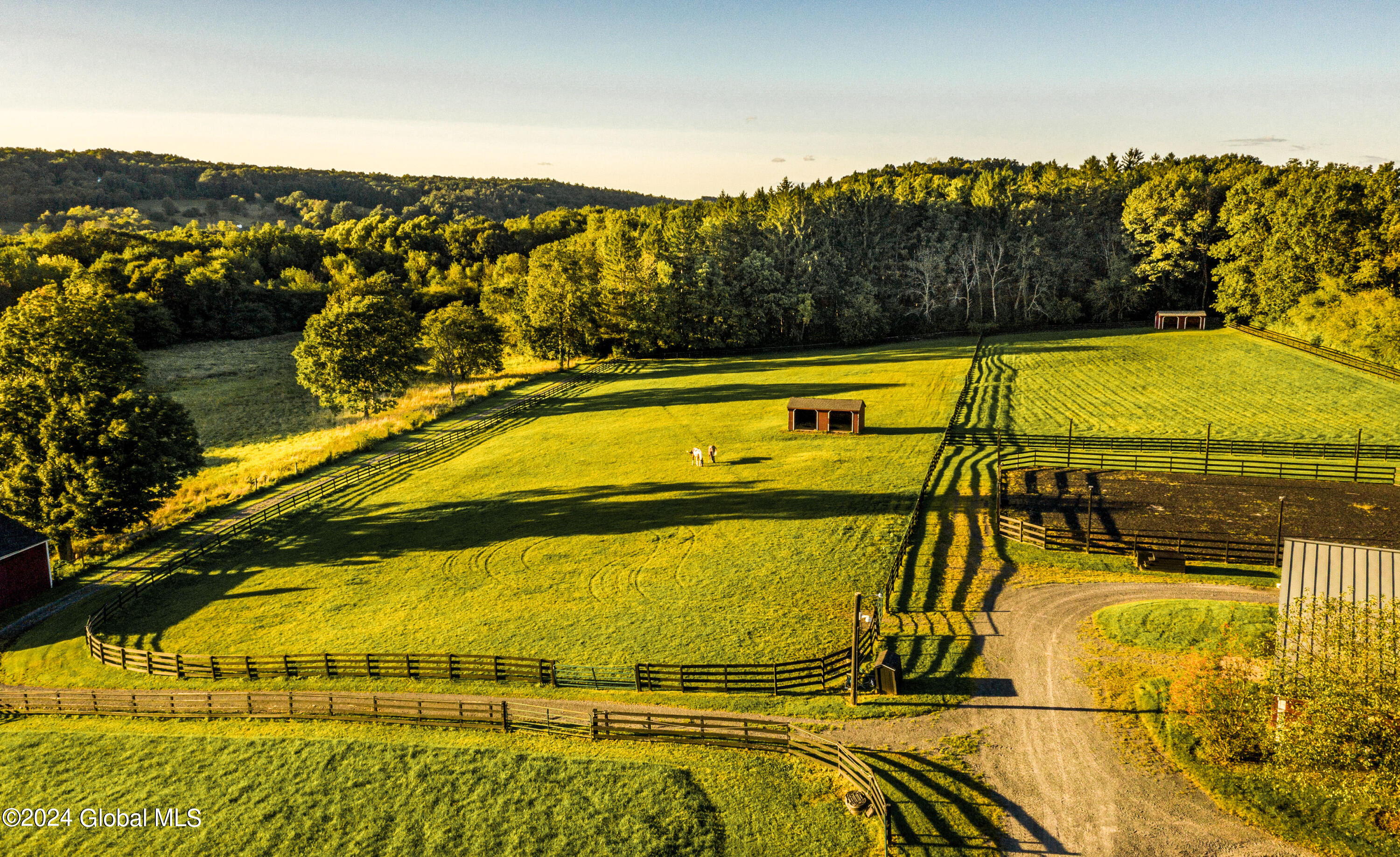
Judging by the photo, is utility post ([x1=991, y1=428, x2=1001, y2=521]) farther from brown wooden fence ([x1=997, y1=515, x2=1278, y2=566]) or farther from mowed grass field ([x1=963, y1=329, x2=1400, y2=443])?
mowed grass field ([x1=963, y1=329, x2=1400, y2=443])

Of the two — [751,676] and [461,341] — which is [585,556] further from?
[461,341]

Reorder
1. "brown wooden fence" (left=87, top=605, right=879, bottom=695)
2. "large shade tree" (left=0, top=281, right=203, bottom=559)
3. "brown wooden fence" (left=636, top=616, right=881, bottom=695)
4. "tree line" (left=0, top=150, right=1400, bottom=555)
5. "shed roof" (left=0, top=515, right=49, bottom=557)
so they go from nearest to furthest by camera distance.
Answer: "brown wooden fence" (left=636, top=616, right=881, bottom=695), "brown wooden fence" (left=87, top=605, right=879, bottom=695), "shed roof" (left=0, top=515, right=49, bottom=557), "large shade tree" (left=0, top=281, right=203, bottom=559), "tree line" (left=0, top=150, right=1400, bottom=555)

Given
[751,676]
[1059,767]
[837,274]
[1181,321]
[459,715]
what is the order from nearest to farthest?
[1059,767] → [459,715] → [751,676] → [1181,321] → [837,274]

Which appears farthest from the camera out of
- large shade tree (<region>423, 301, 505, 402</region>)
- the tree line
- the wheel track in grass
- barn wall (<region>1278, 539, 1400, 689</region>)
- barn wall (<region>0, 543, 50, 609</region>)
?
large shade tree (<region>423, 301, 505, 402</region>)

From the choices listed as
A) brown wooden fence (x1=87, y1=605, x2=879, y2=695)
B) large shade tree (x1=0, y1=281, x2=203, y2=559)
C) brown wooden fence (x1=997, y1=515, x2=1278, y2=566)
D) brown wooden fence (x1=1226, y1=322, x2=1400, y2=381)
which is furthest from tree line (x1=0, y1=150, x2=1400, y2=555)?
brown wooden fence (x1=997, y1=515, x2=1278, y2=566)

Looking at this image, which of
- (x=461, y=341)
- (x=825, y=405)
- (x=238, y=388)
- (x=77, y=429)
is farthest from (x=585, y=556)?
(x=238, y=388)

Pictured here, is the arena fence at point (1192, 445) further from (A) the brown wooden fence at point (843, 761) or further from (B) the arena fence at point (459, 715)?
(B) the arena fence at point (459, 715)
